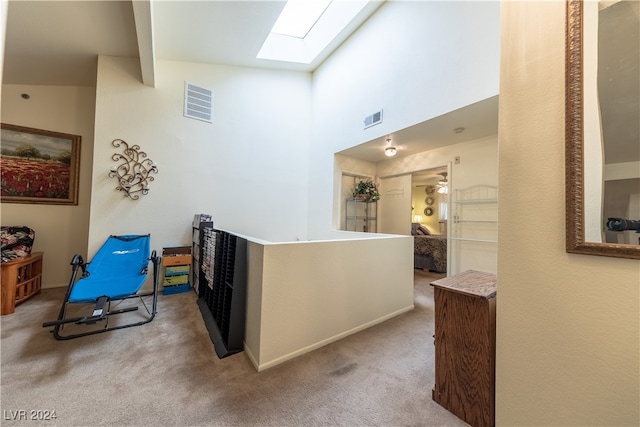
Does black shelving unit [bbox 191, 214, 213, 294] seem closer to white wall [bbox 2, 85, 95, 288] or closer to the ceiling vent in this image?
white wall [bbox 2, 85, 95, 288]

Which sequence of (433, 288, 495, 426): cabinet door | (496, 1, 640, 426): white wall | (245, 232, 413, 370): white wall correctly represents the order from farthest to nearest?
(245, 232, 413, 370): white wall, (433, 288, 495, 426): cabinet door, (496, 1, 640, 426): white wall

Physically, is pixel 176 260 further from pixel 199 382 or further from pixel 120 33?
pixel 120 33

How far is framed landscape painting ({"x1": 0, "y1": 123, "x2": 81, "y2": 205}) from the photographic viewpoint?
9.79 ft

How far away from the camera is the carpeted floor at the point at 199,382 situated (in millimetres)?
1315

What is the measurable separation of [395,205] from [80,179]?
517 cm

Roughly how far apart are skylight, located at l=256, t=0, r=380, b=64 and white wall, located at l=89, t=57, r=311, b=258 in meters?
0.38

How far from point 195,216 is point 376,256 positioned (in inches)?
104

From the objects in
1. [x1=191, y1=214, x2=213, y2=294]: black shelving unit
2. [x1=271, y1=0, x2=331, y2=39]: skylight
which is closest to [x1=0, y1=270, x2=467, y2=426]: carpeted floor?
[x1=191, y1=214, x2=213, y2=294]: black shelving unit

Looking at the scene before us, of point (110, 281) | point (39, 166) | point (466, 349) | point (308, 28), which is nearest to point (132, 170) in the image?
point (39, 166)

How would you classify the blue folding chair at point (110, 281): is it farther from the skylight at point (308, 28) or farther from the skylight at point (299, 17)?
the skylight at point (299, 17)

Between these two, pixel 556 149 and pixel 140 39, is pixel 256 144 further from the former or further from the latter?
pixel 556 149

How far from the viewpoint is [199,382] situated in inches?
61.1

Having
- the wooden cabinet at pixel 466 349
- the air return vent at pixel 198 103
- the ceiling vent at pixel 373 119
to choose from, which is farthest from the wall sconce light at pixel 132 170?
the wooden cabinet at pixel 466 349

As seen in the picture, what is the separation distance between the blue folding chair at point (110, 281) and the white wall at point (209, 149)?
0.30m
